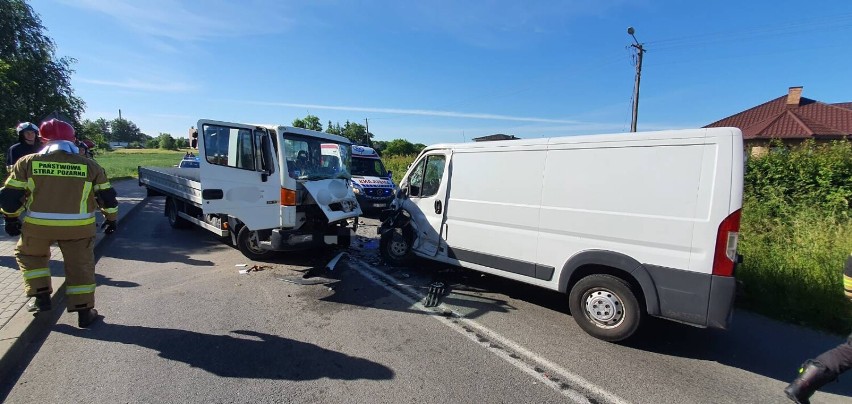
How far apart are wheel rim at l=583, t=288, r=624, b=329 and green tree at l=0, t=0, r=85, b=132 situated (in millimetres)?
20505

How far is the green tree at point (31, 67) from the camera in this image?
16109 millimetres

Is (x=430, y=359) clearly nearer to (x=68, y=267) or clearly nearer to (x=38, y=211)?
(x=68, y=267)

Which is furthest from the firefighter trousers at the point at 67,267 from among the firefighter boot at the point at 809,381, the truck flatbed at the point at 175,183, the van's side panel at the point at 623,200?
the firefighter boot at the point at 809,381

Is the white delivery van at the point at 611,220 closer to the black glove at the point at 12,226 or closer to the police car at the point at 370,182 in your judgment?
the black glove at the point at 12,226

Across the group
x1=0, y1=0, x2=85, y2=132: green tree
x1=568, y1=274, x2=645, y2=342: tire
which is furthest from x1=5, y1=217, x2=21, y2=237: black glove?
x1=0, y1=0, x2=85, y2=132: green tree

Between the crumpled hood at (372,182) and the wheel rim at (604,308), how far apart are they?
839 centimetres

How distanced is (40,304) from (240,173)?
2971mm

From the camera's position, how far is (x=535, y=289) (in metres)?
5.75

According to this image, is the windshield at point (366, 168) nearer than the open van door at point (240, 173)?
No

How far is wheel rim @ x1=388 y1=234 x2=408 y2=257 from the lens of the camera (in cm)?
665

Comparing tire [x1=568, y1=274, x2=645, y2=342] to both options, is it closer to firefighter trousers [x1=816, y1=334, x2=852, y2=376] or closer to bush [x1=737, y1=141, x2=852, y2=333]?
firefighter trousers [x1=816, y1=334, x2=852, y2=376]

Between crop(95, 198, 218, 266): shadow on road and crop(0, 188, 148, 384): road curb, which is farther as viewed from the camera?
crop(95, 198, 218, 266): shadow on road

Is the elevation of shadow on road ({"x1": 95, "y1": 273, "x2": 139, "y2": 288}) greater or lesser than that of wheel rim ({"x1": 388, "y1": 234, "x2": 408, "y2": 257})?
lesser

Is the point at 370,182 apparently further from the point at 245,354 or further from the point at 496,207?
the point at 245,354
